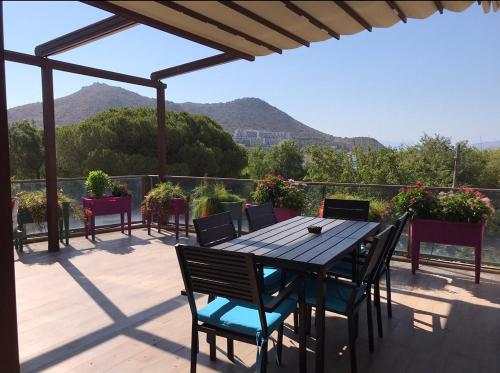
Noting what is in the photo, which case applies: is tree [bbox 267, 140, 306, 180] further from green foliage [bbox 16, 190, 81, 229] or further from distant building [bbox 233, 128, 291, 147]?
green foliage [bbox 16, 190, 81, 229]

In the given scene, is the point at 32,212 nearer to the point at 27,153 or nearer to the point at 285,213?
the point at 285,213

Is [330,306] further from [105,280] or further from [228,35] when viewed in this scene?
[105,280]

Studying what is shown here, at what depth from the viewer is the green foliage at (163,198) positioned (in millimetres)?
6750

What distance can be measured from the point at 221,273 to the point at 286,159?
28933 millimetres

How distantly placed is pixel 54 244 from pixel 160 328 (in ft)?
11.1

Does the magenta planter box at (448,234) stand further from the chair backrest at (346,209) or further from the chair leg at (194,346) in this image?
the chair leg at (194,346)

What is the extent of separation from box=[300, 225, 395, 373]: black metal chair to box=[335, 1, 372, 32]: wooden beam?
1.32 m

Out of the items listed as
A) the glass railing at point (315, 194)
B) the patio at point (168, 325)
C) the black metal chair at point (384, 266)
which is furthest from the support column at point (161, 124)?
the black metal chair at point (384, 266)

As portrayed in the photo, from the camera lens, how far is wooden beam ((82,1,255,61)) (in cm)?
206

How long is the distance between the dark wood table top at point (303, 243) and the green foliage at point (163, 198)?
3368 millimetres

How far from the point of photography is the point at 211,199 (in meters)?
6.23

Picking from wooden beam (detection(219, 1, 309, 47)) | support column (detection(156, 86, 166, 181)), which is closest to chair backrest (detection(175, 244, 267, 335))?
wooden beam (detection(219, 1, 309, 47))

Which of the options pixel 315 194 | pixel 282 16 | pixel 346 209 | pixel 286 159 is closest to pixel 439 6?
pixel 282 16

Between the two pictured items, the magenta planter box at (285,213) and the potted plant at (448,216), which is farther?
the magenta planter box at (285,213)
